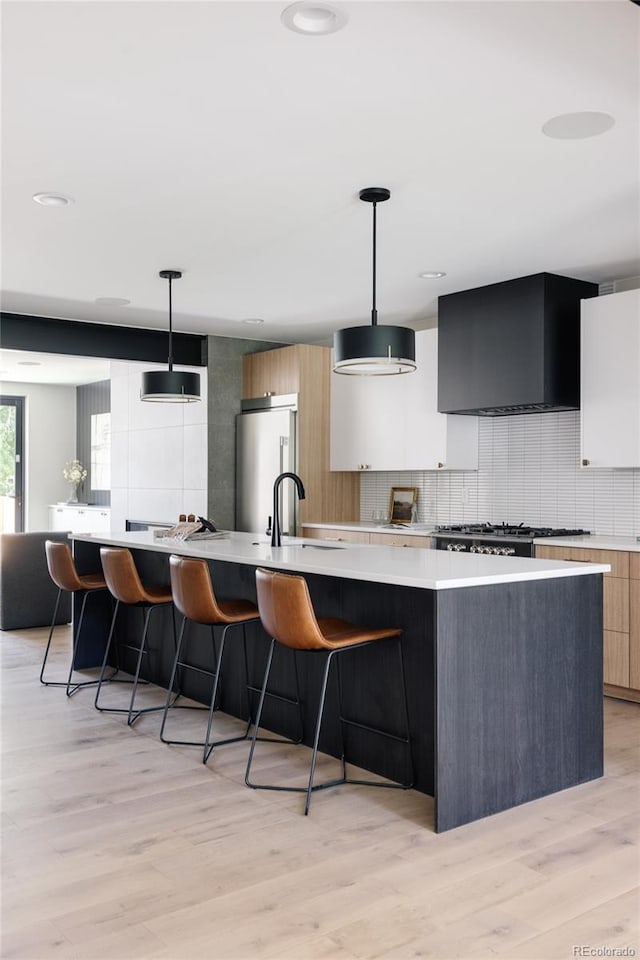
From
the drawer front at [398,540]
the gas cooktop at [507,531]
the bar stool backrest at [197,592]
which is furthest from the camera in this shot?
the drawer front at [398,540]

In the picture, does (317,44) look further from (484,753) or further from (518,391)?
(518,391)

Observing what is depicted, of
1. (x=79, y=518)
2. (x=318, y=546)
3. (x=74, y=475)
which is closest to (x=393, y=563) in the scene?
(x=318, y=546)

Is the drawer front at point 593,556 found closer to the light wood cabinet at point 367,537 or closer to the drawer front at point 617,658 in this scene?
the drawer front at point 617,658

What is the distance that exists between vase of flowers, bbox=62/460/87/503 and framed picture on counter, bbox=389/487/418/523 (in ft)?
18.1

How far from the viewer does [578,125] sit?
3.15 m

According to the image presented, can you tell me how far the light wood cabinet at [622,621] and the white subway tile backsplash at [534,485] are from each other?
69 cm

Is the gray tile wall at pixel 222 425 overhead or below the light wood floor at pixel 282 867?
overhead

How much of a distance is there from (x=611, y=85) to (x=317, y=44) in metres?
1.02

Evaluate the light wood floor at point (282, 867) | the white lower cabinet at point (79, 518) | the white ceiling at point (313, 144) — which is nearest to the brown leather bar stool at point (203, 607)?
the light wood floor at point (282, 867)

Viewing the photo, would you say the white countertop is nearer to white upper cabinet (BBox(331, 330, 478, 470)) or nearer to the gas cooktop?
the gas cooktop

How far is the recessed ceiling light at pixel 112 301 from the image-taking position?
613cm

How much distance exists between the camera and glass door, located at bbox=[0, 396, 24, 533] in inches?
453

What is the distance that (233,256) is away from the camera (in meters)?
5.02

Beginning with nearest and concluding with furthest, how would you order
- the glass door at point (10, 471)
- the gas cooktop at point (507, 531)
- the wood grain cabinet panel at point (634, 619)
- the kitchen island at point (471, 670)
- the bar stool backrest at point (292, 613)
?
1. the kitchen island at point (471, 670)
2. the bar stool backrest at point (292, 613)
3. the wood grain cabinet panel at point (634, 619)
4. the gas cooktop at point (507, 531)
5. the glass door at point (10, 471)
